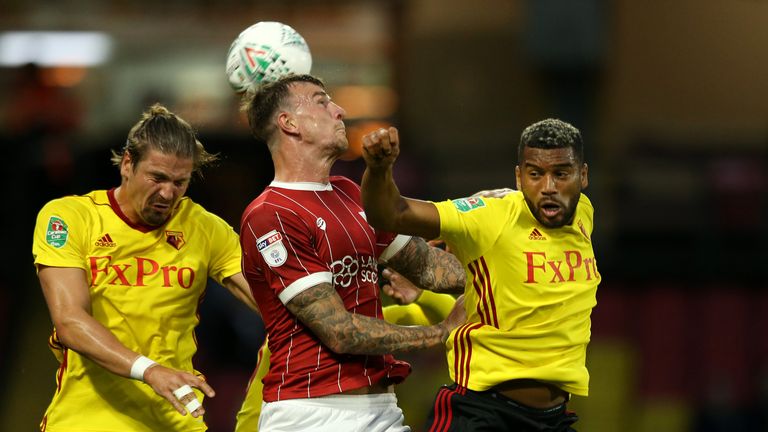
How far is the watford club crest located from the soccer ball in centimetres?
64

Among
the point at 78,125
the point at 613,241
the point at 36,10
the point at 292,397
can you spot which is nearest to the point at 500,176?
the point at 613,241

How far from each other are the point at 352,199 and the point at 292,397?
824 mm

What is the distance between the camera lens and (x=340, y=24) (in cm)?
1559

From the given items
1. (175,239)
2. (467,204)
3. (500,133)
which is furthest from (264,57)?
(500,133)

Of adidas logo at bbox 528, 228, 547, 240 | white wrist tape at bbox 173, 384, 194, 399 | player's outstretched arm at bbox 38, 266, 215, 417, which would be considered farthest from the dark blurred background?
white wrist tape at bbox 173, 384, 194, 399

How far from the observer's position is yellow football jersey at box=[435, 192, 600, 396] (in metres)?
4.19

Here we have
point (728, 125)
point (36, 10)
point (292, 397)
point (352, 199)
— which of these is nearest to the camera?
point (292, 397)

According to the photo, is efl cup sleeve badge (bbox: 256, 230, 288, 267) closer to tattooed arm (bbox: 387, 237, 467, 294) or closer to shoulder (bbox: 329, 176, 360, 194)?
shoulder (bbox: 329, 176, 360, 194)

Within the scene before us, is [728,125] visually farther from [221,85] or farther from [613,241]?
[221,85]

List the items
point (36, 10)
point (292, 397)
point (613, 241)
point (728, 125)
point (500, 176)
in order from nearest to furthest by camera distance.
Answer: point (292, 397) < point (613, 241) < point (500, 176) < point (728, 125) < point (36, 10)

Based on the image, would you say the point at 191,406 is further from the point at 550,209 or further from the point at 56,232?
the point at 550,209

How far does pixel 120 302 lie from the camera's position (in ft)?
15.4

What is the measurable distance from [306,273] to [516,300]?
2.45 ft

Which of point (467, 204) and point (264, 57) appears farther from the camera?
point (264, 57)
